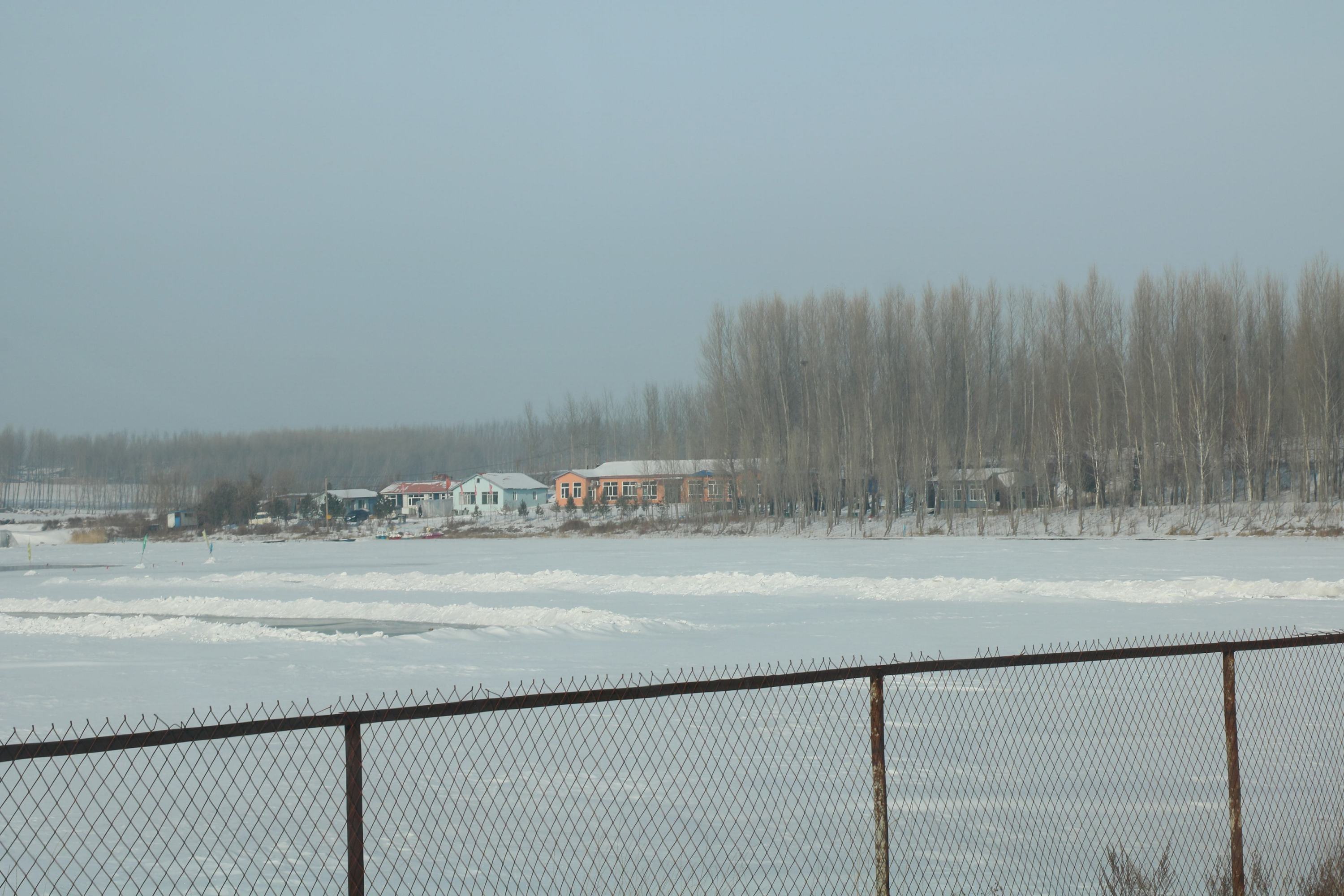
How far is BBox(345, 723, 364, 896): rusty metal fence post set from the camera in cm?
387

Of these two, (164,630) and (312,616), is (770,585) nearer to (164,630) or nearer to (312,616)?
(312,616)

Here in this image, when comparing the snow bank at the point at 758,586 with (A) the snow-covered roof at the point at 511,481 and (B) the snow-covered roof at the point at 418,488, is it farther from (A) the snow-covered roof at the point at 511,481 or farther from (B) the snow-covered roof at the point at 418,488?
(B) the snow-covered roof at the point at 418,488

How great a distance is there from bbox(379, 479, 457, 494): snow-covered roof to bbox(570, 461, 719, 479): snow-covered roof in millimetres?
22540

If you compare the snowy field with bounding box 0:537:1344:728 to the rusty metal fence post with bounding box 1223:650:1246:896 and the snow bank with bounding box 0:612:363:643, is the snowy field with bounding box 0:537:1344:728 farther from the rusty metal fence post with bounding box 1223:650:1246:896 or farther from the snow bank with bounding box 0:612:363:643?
the rusty metal fence post with bounding box 1223:650:1246:896

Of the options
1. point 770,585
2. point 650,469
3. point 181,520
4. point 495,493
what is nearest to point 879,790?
point 770,585

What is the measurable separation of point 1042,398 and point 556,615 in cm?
Answer: 5300

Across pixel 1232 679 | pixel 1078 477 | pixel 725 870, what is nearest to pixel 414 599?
pixel 725 870

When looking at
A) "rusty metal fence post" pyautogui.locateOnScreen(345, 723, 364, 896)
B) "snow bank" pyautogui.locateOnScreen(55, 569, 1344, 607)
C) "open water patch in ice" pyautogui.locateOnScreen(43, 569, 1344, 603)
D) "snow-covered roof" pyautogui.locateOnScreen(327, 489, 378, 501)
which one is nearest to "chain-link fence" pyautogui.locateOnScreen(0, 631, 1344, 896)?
"rusty metal fence post" pyautogui.locateOnScreen(345, 723, 364, 896)

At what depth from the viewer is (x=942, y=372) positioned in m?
68.9

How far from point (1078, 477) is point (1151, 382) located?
6450 millimetres

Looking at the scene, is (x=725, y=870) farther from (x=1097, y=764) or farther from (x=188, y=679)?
(x=188, y=679)

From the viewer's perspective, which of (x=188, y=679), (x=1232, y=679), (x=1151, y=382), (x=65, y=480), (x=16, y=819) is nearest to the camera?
(x=1232, y=679)

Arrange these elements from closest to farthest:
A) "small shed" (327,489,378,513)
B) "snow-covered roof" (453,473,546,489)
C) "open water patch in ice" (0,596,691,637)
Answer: "open water patch in ice" (0,596,691,637) → "snow-covered roof" (453,473,546,489) → "small shed" (327,489,378,513)

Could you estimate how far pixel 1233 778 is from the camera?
5336 millimetres
